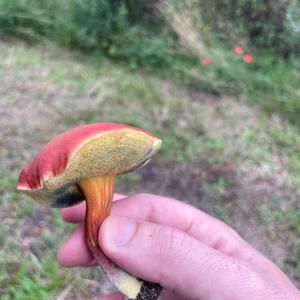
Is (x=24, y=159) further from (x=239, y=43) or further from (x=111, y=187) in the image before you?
(x=239, y=43)

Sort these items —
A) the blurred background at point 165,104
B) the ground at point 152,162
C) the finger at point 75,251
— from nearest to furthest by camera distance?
the finger at point 75,251 < the ground at point 152,162 < the blurred background at point 165,104

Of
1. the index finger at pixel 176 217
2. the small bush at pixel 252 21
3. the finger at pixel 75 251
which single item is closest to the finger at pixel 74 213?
the index finger at pixel 176 217

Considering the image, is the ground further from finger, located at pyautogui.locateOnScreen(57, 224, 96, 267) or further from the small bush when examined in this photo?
the small bush

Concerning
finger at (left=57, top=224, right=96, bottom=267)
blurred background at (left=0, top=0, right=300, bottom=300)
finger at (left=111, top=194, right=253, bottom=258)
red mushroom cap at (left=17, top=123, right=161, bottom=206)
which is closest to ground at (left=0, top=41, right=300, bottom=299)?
blurred background at (left=0, top=0, right=300, bottom=300)

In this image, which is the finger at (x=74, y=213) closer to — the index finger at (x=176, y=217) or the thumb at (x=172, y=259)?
the index finger at (x=176, y=217)

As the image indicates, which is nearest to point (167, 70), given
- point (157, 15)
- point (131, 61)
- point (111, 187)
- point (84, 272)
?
point (131, 61)
